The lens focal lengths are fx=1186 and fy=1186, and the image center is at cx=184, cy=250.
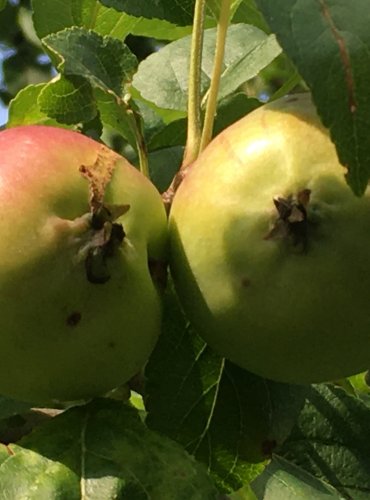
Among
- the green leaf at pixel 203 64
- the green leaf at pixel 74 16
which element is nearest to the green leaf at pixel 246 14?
the green leaf at pixel 203 64

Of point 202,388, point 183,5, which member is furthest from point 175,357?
point 183,5

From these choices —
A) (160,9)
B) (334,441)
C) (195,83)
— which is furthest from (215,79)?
(334,441)

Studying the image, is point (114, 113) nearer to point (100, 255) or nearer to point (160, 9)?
point (160, 9)

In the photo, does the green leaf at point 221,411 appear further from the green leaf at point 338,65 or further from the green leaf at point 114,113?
the green leaf at point 338,65

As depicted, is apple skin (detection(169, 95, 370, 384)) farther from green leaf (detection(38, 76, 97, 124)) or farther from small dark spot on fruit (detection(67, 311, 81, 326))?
green leaf (detection(38, 76, 97, 124))

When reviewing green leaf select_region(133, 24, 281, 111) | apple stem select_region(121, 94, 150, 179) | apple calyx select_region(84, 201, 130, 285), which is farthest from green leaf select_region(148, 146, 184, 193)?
apple calyx select_region(84, 201, 130, 285)

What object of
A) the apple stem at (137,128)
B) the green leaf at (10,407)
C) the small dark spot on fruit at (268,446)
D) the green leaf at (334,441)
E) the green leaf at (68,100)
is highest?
the green leaf at (68,100)
